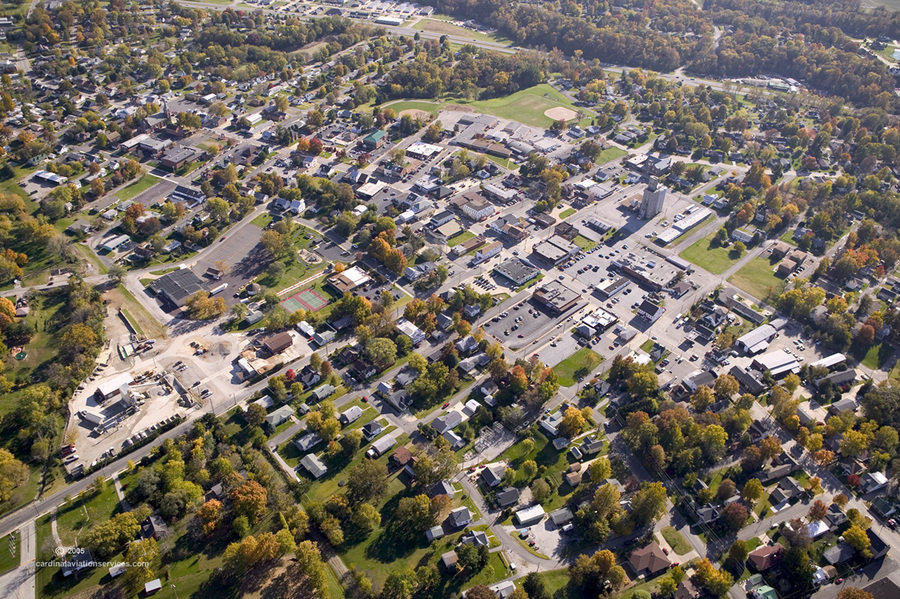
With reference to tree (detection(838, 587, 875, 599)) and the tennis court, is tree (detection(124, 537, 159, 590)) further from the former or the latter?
tree (detection(838, 587, 875, 599))

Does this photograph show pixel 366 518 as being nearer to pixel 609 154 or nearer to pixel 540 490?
pixel 540 490

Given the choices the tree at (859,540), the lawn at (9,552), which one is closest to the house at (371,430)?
the lawn at (9,552)

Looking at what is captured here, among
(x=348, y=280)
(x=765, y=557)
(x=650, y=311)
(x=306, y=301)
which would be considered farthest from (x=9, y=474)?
(x=650, y=311)

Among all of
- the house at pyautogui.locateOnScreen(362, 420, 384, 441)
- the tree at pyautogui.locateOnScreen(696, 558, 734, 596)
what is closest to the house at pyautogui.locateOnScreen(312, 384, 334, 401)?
the house at pyautogui.locateOnScreen(362, 420, 384, 441)

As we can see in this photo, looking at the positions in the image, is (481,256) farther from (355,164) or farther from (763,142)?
(763,142)

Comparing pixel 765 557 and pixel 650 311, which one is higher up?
pixel 650 311

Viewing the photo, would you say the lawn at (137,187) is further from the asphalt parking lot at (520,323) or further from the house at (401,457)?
the house at (401,457)
